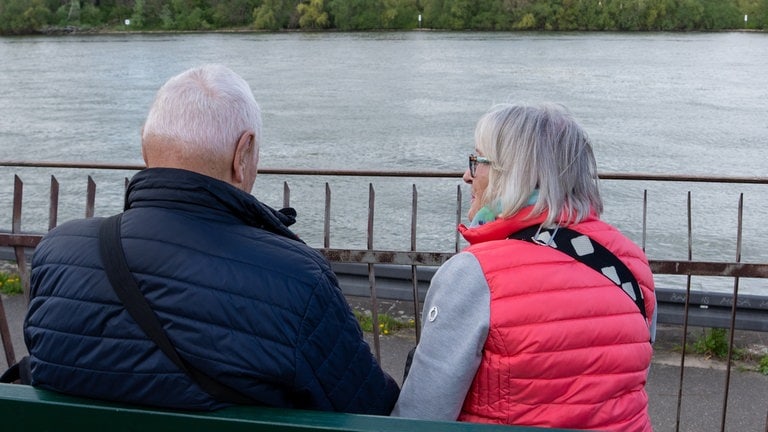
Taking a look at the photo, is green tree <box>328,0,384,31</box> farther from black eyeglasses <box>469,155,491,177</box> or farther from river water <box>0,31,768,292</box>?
black eyeglasses <box>469,155,491,177</box>

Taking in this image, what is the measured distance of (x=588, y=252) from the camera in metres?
2.05

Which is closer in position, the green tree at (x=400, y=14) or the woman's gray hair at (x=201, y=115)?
the woman's gray hair at (x=201, y=115)

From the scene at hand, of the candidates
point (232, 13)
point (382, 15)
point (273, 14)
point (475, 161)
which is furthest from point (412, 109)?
point (475, 161)

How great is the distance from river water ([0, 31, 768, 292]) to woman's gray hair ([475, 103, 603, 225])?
0.20m

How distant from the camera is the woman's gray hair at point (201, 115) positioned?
6.43 ft

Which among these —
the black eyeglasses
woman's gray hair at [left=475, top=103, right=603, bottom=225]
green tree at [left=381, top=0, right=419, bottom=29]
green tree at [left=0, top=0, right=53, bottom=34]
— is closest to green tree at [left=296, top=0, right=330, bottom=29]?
green tree at [left=381, top=0, right=419, bottom=29]

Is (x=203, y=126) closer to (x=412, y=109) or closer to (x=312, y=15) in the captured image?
(x=412, y=109)

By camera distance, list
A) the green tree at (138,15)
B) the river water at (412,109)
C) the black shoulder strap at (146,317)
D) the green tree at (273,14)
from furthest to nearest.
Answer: the green tree at (138,15) < the green tree at (273,14) < the river water at (412,109) < the black shoulder strap at (146,317)

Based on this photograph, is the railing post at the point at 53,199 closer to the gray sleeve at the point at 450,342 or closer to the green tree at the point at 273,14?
the gray sleeve at the point at 450,342

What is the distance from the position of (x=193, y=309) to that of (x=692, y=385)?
138 inches

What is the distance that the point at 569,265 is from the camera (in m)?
2.01

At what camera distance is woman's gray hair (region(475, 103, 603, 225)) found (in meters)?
2.11

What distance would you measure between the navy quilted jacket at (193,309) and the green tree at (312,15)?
75.6 feet

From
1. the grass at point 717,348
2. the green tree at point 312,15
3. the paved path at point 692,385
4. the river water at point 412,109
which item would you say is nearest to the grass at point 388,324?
the paved path at point 692,385
